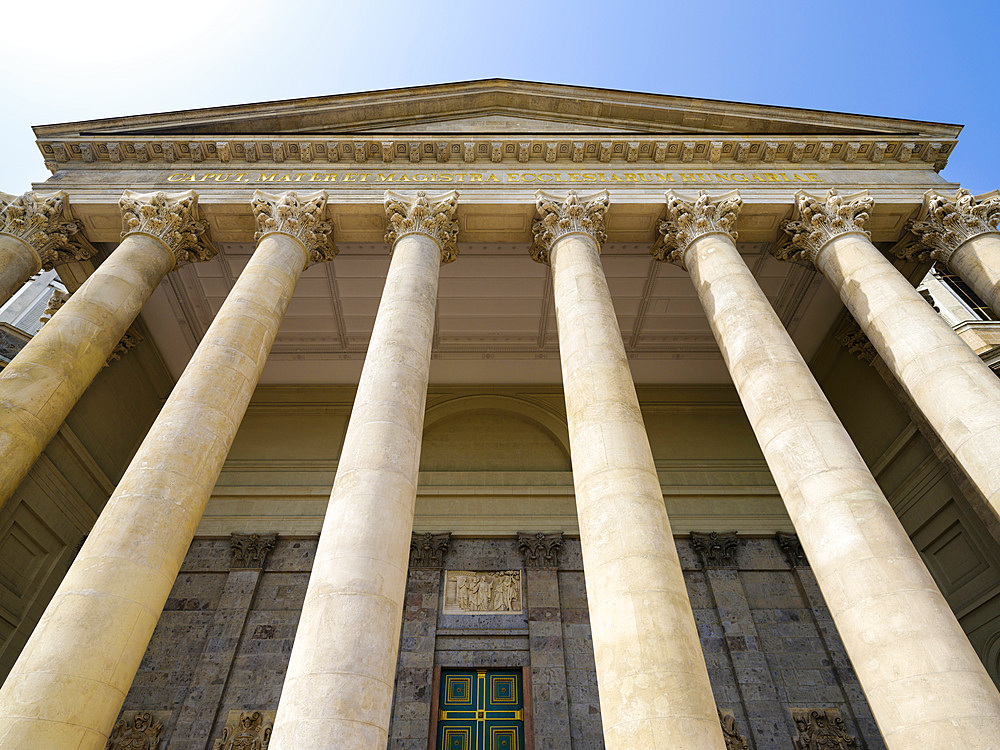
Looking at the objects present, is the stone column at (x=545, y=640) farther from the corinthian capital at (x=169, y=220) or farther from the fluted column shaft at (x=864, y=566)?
the corinthian capital at (x=169, y=220)

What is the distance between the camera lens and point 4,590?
1498cm

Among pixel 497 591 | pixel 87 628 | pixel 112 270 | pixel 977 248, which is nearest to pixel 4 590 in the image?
pixel 112 270

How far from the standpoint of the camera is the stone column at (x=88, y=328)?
381 inches

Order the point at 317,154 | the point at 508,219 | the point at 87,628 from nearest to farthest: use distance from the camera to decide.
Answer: the point at 87,628 < the point at 508,219 < the point at 317,154

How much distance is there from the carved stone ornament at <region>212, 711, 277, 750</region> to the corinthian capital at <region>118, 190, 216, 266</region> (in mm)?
10300

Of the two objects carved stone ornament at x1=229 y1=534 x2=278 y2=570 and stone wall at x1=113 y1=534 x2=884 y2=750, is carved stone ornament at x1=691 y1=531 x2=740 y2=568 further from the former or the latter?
carved stone ornament at x1=229 y1=534 x2=278 y2=570

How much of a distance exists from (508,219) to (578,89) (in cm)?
531

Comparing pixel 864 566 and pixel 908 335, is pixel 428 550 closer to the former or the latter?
pixel 864 566

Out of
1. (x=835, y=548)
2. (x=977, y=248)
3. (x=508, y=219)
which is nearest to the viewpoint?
(x=835, y=548)

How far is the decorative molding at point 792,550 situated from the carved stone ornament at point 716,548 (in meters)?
1.28

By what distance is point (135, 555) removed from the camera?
8016 mm

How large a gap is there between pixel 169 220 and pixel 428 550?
1019cm

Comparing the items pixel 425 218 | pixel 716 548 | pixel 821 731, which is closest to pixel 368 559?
pixel 425 218

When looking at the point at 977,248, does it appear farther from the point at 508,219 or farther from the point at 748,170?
the point at 508,219
